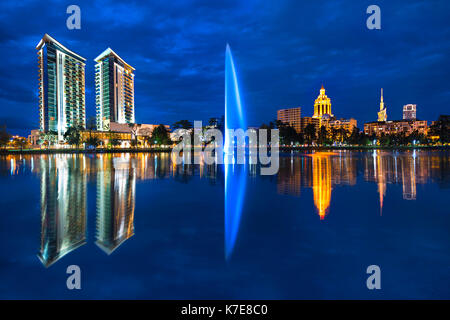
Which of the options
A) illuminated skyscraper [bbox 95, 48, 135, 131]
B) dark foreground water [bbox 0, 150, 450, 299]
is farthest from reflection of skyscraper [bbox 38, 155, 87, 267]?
illuminated skyscraper [bbox 95, 48, 135, 131]

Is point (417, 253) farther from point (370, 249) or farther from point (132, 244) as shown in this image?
point (132, 244)

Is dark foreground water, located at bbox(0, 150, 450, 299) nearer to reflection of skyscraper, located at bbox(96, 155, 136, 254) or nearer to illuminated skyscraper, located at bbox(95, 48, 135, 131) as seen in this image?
reflection of skyscraper, located at bbox(96, 155, 136, 254)

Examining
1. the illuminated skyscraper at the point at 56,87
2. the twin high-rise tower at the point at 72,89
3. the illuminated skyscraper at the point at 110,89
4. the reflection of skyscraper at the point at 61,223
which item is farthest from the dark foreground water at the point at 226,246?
the illuminated skyscraper at the point at 110,89

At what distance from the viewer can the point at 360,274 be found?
4785 millimetres

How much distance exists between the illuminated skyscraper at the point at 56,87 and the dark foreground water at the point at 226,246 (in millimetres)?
131208

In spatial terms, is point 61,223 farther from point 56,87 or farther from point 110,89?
point 110,89

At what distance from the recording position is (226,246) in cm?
609

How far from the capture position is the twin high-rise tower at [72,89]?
128875 millimetres

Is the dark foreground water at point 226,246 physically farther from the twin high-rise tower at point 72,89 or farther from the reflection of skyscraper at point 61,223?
the twin high-rise tower at point 72,89

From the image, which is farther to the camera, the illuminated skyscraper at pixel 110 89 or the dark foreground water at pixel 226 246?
the illuminated skyscraper at pixel 110 89

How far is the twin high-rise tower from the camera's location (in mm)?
128875

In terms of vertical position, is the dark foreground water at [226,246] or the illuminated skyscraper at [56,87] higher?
the illuminated skyscraper at [56,87]

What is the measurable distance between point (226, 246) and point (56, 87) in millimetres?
159349

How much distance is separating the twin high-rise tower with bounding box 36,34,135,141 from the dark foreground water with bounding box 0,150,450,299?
11252 cm
